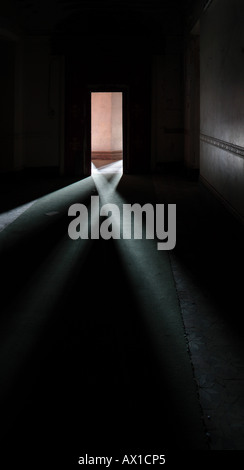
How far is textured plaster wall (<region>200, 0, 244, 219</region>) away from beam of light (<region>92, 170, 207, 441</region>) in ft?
3.61

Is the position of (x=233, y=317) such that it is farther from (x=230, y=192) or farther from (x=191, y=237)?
(x=230, y=192)

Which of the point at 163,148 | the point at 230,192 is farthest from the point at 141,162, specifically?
the point at 230,192

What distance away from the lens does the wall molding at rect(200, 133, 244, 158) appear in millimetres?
4366

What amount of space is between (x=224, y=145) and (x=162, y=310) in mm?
2980

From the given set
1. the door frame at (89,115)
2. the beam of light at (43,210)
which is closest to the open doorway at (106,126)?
the door frame at (89,115)

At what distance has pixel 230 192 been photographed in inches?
194

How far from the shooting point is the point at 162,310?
2.81m

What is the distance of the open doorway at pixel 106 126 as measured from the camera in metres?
17.1

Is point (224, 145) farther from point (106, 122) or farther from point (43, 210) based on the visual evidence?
point (106, 122)

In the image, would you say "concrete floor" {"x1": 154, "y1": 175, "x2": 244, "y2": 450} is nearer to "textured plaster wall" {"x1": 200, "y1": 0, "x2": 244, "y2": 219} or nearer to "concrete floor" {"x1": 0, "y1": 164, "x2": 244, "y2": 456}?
"concrete floor" {"x1": 0, "y1": 164, "x2": 244, "y2": 456}

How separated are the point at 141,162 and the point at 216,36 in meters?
5.60

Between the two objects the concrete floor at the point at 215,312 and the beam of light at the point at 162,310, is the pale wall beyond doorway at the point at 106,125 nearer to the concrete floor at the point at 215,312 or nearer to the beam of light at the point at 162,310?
the concrete floor at the point at 215,312

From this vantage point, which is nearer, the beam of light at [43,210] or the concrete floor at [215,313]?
the concrete floor at [215,313]

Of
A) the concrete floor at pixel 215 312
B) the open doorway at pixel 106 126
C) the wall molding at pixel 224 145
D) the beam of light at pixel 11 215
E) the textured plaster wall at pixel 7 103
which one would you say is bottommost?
the concrete floor at pixel 215 312
